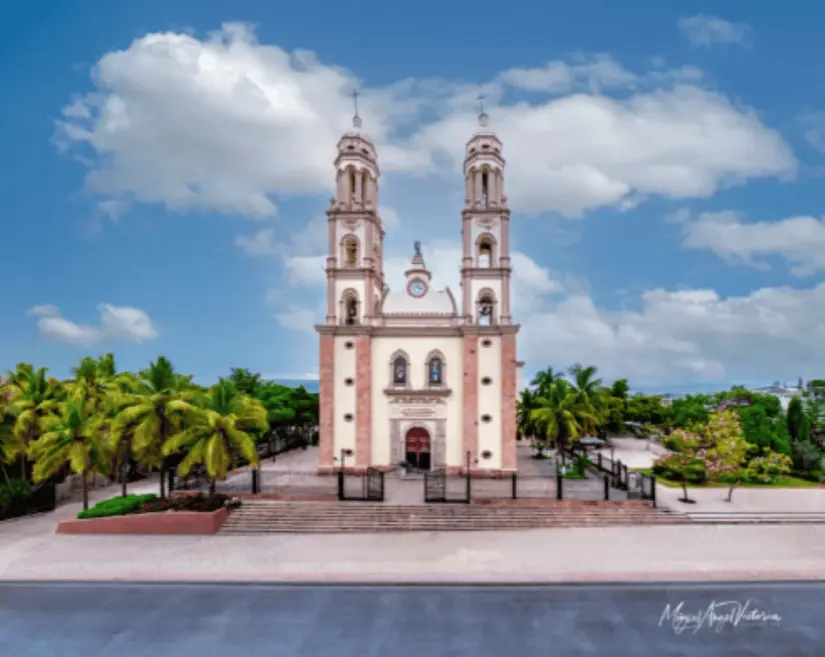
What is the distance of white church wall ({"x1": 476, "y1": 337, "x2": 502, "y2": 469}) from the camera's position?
28.9m

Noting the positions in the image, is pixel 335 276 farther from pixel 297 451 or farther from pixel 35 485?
pixel 35 485

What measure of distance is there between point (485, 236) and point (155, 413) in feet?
69.4

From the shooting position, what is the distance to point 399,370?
30.4 metres

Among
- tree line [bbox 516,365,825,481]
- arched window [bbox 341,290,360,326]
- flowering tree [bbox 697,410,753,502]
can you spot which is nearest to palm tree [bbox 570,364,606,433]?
tree line [bbox 516,365,825,481]

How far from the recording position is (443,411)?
29672 mm

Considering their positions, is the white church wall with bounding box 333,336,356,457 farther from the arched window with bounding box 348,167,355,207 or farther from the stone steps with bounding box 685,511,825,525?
the stone steps with bounding box 685,511,825,525

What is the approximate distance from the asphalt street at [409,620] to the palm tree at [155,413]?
6810 millimetres

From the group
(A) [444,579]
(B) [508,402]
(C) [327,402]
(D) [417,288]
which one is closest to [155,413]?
(C) [327,402]

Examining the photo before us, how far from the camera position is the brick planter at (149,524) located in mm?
19812

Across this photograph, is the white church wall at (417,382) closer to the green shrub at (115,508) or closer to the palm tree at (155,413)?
the palm tree at (155,413)

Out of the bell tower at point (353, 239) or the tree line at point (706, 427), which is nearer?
the tree line at point (706, 427)

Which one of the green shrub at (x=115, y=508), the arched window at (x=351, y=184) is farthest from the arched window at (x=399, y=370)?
the green shrub at (x=115, y=508)

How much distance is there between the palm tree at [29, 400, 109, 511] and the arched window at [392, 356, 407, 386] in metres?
15.6

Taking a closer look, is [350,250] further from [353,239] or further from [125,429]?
[125,429]
